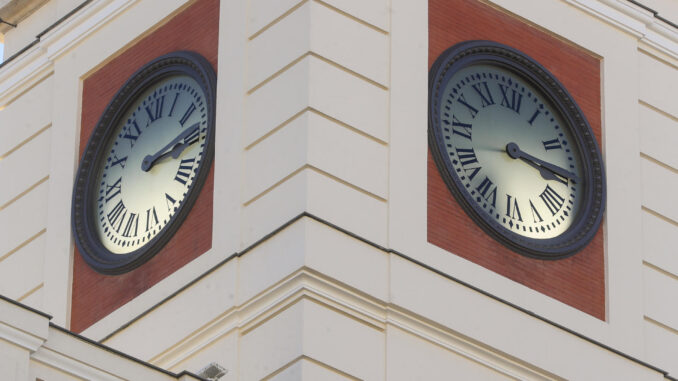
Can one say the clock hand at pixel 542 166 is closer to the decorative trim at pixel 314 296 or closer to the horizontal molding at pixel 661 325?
the horizontal molding at pixel 661 325

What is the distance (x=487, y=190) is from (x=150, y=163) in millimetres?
3052

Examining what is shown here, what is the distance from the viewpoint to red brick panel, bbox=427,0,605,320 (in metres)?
24.2

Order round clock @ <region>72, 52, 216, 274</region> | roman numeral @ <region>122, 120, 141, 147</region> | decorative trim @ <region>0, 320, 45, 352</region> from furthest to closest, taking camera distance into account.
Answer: roman numeral @ <region>122, 120, 141, 147</region> < round clock @ <region>72, 52, 216, 274</region> < decorative trim @ <region>0, 320, 45, 352</region>

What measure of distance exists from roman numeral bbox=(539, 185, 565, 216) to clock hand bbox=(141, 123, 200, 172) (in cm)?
315

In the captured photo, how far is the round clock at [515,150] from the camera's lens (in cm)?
2459

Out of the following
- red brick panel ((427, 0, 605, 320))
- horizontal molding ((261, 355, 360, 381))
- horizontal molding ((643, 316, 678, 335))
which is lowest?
horizontal molding ((261, 355, 360, 381))

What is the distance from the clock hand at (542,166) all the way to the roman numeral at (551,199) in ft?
0.43

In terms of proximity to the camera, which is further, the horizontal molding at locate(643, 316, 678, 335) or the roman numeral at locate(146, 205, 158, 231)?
the horizontal molding at locate(643, 316, 678, 335)

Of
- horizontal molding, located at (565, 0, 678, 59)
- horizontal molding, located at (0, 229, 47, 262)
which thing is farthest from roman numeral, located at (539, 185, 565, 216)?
horizontal molding, located at (0, 229, 47, 262)

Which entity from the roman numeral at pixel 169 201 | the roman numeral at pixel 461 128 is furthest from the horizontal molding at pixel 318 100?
the roman numeral at pixel 169 201

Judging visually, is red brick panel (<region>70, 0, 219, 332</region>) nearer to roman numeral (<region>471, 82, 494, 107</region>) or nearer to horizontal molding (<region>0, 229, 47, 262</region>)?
horizontal molding (<region>0, 229, 47, 262</region>)

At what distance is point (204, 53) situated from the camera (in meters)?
25.2

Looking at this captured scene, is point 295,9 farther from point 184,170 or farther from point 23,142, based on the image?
point 23,142

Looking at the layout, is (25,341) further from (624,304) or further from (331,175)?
(624,304)
